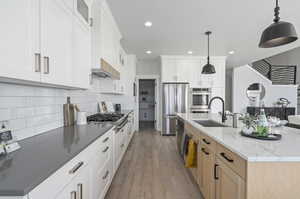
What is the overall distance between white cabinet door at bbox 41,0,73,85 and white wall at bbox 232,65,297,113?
8271 mm

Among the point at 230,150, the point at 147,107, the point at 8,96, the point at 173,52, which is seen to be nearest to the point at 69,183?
the point at 8,96

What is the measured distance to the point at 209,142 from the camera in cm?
194

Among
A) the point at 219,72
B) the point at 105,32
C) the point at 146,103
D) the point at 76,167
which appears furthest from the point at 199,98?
the point at 76,167

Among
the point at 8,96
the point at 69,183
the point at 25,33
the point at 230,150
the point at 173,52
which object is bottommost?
the point at 69,183

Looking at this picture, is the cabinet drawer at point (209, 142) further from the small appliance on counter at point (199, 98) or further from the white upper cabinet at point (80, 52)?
the small appliance on counter at point (199, 98)

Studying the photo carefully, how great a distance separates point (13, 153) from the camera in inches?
47.1

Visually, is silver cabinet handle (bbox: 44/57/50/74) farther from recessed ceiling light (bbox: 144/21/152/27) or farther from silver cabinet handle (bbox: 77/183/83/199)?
recessed ceiling light (bbox: 144/21/152/27)

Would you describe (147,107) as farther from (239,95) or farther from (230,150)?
(230,150)

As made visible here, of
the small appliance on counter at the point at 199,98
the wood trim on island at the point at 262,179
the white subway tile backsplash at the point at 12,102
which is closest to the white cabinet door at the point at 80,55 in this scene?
the white subway tile backsplash at the point at 12,102

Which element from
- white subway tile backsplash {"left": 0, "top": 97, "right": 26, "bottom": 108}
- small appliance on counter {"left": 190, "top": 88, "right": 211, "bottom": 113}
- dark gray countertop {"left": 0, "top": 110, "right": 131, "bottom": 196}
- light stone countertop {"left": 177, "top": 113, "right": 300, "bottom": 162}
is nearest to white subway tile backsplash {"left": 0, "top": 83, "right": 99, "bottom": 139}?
white subway tile backsplash {"left": 0, "top": 97, "right": 26, "bottom": 108}

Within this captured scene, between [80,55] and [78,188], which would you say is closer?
[78,188]

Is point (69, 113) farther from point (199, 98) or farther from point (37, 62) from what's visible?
point (199, 98)

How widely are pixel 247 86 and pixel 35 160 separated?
9.10 meters

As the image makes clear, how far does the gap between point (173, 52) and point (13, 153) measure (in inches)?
209
